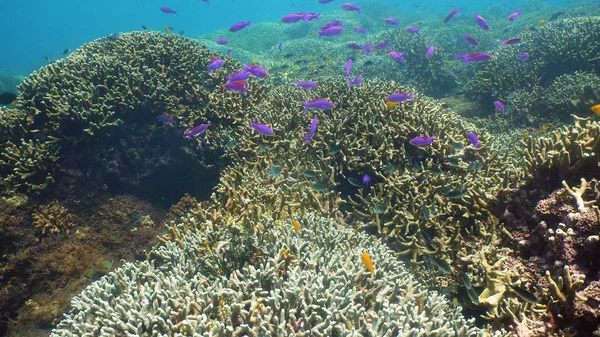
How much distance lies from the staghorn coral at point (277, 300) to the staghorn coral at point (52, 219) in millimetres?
2806

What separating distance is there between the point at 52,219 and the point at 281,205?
13.4ft

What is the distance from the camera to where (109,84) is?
21.2 feet

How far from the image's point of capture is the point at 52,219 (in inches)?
211

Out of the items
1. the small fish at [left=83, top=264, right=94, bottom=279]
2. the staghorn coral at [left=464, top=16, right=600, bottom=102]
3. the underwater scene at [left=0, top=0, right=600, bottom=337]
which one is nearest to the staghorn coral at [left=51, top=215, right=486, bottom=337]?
the underwater scene at [left=0, top=0, right=600, bottom=337]

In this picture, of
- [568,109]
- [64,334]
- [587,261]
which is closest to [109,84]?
→ [64,334]

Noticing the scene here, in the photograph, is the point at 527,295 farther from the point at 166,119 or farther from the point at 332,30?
the point at 332,30

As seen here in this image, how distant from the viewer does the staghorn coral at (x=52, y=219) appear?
17.3 feet

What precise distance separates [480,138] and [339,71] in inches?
355

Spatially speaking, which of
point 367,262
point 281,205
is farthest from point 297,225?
point 367,262

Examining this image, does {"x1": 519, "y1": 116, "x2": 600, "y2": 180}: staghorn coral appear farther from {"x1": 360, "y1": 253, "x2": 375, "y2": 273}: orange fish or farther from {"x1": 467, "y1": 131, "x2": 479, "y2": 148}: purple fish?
{"x1": 360, "y1": 253, "x2": 375, "y2": 273}: orange fish

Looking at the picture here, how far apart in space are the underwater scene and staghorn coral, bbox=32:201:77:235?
0.02 metres

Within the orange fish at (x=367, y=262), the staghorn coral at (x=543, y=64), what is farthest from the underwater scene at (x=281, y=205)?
the staghorn coral at (x=543, y=64)

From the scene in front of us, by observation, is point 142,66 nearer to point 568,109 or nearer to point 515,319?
point 515,319

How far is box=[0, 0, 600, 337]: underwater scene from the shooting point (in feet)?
9.10
